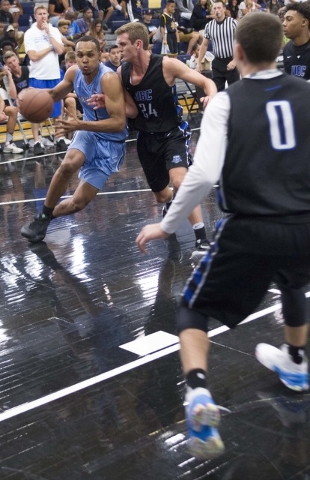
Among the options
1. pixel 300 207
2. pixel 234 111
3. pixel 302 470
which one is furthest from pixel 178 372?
pixel 234 111

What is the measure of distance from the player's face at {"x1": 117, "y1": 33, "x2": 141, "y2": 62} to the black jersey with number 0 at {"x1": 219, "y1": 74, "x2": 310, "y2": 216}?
2.87 metres

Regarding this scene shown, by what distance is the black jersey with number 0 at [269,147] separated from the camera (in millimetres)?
2605

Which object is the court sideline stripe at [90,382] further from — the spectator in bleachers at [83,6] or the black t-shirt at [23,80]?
the spectator in bleachers at [83,6]

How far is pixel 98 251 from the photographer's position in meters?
5.73

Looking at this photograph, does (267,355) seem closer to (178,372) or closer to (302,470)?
(178,372)

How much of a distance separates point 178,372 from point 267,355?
1.54ft

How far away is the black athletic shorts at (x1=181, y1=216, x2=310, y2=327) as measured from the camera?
2684 millimetres

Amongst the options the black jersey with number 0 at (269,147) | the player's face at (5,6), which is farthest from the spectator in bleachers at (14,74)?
the black jersey with number 0 at (269,147)

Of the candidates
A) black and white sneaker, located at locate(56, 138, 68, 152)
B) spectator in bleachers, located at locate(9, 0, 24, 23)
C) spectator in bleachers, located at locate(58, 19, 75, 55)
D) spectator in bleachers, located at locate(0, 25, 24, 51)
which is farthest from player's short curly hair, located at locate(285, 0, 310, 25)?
spectator in bleachers, located at locate(9, 0, 24, 23)

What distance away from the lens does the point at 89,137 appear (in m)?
5.85

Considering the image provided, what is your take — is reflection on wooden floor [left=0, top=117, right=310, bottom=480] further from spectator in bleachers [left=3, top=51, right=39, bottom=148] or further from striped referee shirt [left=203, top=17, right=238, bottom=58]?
striped referee shirt [left=203, top=17, right=238, bottom=58]

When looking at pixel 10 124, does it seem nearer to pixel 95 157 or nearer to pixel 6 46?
pixel 6 46

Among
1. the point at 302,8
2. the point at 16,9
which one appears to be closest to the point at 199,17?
the point at 16,9

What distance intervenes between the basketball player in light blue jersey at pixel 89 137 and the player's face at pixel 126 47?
20 centimetres
